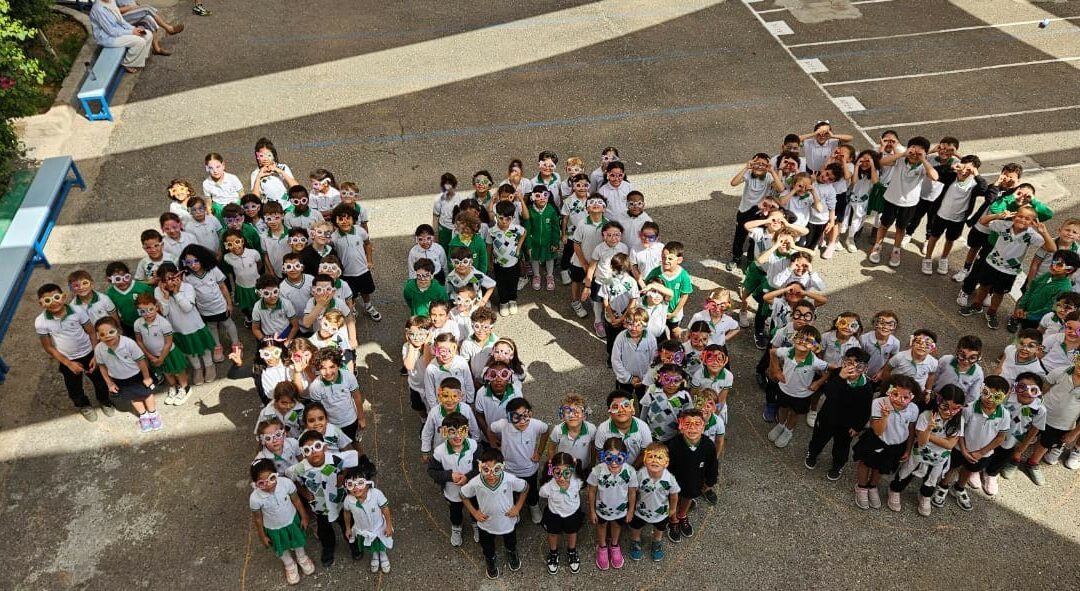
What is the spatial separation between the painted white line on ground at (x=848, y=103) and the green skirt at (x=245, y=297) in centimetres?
976

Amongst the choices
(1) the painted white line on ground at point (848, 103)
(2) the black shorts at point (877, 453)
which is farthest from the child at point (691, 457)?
(1) the painted white line on ground at point (848, 103)

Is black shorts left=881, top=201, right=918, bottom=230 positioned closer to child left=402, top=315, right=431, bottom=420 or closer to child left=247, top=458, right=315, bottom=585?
child left=402, top=315, right=431, bottom=420

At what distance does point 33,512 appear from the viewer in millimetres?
7430

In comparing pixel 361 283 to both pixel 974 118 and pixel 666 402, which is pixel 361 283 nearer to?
pixel 666 402

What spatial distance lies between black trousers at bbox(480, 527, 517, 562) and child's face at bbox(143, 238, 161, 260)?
4398mm

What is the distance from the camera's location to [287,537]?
6.48 meters

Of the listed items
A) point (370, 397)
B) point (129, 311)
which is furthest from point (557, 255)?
point (129, 311)

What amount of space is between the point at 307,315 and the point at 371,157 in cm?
509

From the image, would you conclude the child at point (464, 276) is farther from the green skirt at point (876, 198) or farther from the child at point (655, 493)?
the green skirt at point (876, 198)

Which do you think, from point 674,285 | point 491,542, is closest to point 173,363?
point 491,542

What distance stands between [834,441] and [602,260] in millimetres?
2863

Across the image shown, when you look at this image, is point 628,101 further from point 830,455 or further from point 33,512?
point 33,512

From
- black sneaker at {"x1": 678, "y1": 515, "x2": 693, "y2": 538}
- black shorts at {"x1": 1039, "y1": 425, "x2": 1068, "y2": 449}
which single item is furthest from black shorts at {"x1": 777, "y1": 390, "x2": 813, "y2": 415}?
black shorts at {"x1": 1039, "y1": 425, "x2": 1068, "y2": 449}

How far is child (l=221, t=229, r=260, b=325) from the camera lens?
8367mm
